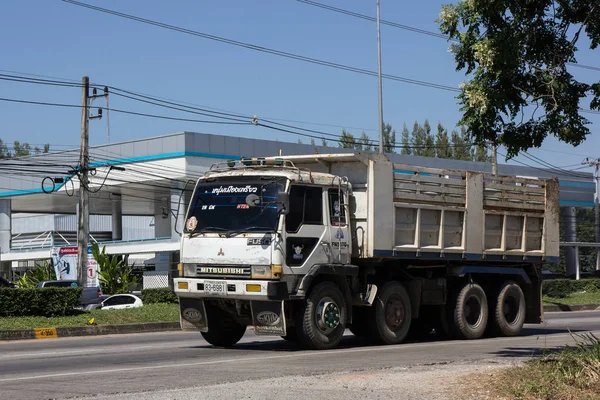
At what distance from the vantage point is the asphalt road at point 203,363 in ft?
33.7

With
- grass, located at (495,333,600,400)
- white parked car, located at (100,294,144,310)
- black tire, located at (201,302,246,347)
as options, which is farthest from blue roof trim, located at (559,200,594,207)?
grass, located at (495,333,600,400)

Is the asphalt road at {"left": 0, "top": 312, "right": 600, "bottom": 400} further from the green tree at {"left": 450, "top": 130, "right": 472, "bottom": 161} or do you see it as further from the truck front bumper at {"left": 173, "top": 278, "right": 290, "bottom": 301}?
the green tree at {"left": 450, "top": 130, "right": 472, "bottom": 161}

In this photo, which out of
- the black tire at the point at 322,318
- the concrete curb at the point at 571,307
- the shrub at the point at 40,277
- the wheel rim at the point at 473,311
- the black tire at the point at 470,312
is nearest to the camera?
the black tire at the point at 322,318

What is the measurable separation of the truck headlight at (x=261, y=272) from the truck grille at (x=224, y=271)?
0.08m

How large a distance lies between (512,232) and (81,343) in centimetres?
938

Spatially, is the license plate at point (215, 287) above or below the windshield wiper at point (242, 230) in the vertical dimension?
below

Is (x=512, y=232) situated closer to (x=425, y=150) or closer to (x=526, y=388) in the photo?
(x=526, y=388)

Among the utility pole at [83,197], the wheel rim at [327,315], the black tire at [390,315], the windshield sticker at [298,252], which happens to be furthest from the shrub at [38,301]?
the windshield sticker at [298,252]

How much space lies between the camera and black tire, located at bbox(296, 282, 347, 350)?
50.0 feet

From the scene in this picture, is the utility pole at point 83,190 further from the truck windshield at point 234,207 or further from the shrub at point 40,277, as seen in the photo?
the truck windshield at point 234,207

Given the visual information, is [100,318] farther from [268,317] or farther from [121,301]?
[268,317]

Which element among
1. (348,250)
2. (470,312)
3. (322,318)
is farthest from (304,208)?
(470,312)

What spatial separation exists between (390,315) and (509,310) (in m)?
3.88

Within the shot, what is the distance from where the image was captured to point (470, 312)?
744 inches
